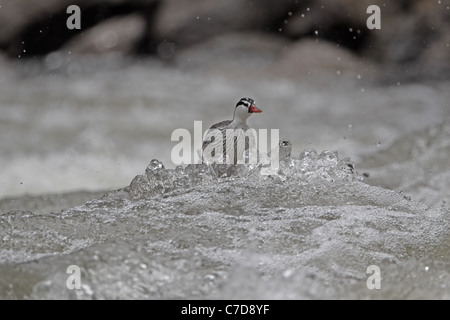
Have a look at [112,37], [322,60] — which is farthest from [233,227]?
[112,37]

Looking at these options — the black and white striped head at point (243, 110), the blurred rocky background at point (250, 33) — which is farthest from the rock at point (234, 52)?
the black and white striped head at point (243, 110)

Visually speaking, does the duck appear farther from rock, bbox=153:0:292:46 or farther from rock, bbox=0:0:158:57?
rock, bbox=0:0:158:57

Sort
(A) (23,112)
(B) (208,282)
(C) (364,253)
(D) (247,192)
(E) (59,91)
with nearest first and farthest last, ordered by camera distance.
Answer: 1. (B) (208,282)
2. (C) (364,253)
3. (D) (247,192)
4. (A) (23,112)
5. (E) (59,91)

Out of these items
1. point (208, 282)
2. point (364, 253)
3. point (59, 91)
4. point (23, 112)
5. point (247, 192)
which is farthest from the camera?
point (59, 91)

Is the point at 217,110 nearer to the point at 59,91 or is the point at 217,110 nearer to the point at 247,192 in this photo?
the point at 59,91

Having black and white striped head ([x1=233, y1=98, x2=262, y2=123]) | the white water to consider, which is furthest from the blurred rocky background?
black and white striped head ([x1=233, y1=98, x2=262, y2=123])

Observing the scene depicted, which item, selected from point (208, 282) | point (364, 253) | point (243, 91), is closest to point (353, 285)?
point (364, 253)
